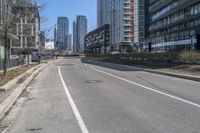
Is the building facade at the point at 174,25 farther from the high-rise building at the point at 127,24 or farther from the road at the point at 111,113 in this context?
the road at the point at 111,113

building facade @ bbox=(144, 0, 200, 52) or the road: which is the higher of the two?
building facade @ bbox=(144, 0, 200, 52)

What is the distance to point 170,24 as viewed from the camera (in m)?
110

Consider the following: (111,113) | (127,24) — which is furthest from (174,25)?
(111,113)

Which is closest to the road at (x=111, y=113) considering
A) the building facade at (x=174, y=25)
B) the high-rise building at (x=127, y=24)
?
the building facade at (x=174, y=25)

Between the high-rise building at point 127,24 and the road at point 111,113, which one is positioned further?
the high-rise building at point 127,24

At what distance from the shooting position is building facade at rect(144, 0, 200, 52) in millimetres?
90938

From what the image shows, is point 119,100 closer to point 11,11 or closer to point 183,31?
point 11,11

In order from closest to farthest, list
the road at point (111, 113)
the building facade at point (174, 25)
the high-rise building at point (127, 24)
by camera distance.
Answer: the road at point (111, 113), the building facade at point (174, 25), the high-rise building at point (127, 24)

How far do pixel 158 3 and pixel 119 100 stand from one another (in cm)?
11276

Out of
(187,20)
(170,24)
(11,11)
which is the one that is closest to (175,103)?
(11,11)

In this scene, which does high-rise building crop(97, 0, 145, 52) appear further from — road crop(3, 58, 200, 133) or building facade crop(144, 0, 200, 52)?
road crop(3, 58, 200, 133)

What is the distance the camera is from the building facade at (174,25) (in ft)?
298

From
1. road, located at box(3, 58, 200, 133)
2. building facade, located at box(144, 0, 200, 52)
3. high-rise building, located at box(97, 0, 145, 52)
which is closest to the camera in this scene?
road, located at box(3, 58, 200, 133)

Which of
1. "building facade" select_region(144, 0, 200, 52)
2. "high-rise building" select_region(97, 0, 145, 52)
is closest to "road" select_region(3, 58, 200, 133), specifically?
"building facade" select_region(144, 0, 200, 52)
